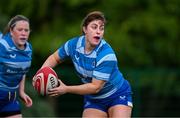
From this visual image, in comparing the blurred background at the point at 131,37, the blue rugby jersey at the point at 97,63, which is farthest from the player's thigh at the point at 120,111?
the blurred background at the point at 131,37

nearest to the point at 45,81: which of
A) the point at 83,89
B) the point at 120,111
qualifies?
the point at 83,89

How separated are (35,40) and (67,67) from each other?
101cm

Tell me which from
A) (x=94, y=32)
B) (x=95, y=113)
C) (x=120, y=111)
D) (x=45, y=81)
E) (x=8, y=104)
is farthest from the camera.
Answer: (x=8, y=104)

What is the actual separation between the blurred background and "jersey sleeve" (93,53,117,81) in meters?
8.30

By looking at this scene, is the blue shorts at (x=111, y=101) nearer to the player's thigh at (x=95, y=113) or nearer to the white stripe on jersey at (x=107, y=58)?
the player's thigh at (x=95, y=113)

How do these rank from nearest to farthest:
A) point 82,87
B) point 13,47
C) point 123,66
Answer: point 82,87 < point 13,47 < point 123,66

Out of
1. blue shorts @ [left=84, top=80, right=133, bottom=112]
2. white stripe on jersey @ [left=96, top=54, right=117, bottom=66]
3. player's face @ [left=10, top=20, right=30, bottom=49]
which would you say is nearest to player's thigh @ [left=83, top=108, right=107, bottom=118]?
blue shorts @ [left=84, top=80, right=133, bottom=112]

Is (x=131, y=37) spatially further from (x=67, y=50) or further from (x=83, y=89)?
(x=83, y=89)

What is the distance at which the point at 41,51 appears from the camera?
16875mm

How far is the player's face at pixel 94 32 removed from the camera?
7.78 metres

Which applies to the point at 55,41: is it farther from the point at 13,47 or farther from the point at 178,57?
the point at 13,47

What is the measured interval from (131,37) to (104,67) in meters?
9.56

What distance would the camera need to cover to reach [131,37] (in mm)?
17297

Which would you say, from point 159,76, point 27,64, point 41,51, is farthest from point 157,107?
point 27,64
